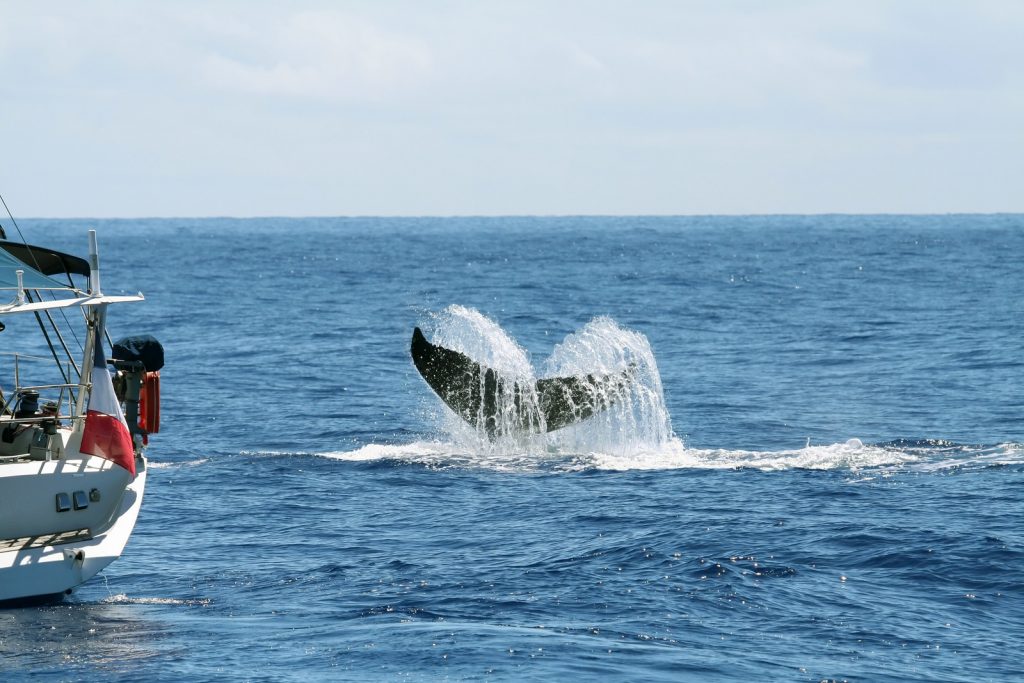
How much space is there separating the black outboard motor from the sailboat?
0.05 feet

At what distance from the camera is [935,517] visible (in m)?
21.8

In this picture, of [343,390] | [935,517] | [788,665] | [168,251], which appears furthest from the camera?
[168,251]

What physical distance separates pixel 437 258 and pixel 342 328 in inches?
3231

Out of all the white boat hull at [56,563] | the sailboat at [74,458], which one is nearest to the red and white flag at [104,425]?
the sailboat at [74,458]

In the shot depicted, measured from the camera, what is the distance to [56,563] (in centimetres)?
1789

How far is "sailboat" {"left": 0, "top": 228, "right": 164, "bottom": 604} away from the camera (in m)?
18.0

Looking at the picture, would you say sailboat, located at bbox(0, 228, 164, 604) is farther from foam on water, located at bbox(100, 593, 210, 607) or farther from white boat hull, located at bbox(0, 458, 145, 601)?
foam on water, located at bbox(100, 593, 210, 607)

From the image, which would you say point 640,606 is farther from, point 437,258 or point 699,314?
point 437,258

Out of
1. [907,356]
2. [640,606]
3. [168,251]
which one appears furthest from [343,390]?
[168,251]

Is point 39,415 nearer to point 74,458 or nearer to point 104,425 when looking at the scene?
point 74,458

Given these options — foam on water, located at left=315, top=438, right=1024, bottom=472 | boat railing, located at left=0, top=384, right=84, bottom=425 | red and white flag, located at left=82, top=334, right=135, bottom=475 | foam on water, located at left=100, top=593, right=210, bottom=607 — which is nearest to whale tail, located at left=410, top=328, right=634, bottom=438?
foam on water, located at left=315, top=438, right=1024, bottom=472

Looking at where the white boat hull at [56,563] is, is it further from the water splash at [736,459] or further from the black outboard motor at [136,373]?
the water splash at [736,459]

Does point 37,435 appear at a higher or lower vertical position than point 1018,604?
higher

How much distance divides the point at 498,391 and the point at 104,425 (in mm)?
12467
